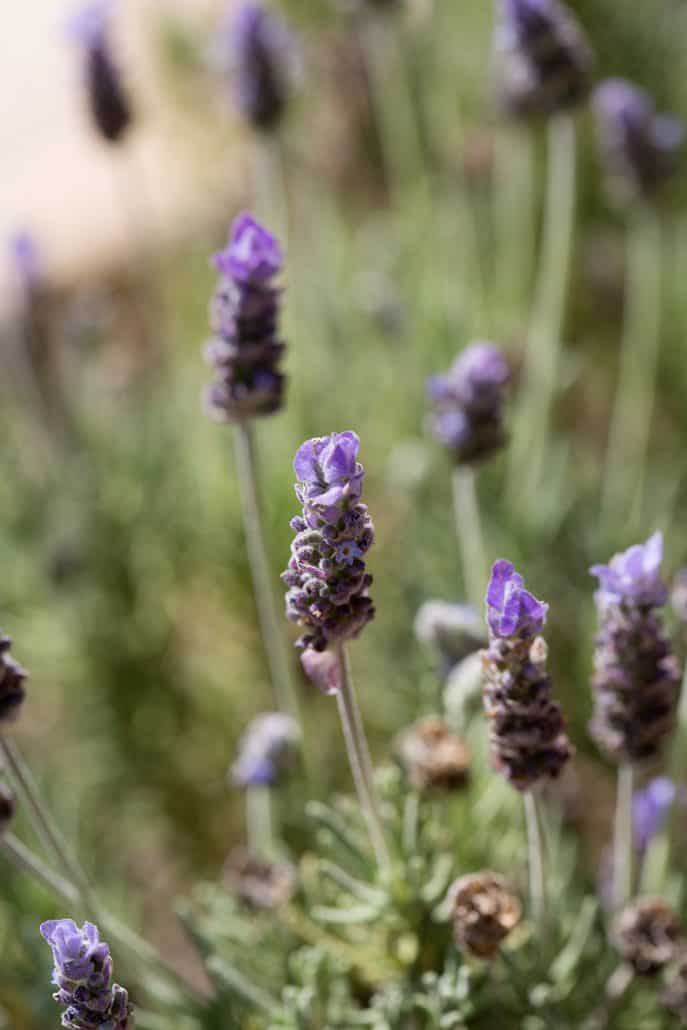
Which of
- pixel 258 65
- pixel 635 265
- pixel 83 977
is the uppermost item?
pixel 635 265

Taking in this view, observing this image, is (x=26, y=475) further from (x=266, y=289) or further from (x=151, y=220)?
(x=151, y=220)

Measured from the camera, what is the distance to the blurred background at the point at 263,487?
150 cm

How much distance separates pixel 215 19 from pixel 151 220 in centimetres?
58

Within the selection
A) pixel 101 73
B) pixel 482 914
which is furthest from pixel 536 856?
pixel 101 73

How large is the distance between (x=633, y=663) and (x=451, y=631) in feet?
0.83

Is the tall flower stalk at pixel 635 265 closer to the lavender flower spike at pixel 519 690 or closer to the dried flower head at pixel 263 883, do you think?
the dried flower head at pixel 263 883

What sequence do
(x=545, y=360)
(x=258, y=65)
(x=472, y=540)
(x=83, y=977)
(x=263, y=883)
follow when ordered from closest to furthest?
(x=83, y=977) → (x=263, y=883) → (x=472, y=540) → (x=258, y=65) → (x=545, y=360)

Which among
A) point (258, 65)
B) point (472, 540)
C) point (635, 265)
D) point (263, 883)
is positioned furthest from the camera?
point (635, 265)

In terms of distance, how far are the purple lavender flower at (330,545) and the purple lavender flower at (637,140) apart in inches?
40.0

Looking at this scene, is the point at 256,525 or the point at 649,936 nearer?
the point at 649,936

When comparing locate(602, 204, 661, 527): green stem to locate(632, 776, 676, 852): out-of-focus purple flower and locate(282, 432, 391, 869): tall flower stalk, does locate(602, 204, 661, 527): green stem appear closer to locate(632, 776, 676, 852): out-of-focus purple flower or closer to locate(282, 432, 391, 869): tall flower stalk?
locate(632, 776, 676, 852): out-of-focus purple flower

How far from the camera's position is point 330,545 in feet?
2.15

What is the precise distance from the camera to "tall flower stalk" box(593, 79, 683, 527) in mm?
1528

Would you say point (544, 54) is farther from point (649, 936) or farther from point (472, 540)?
point (649, 936)
